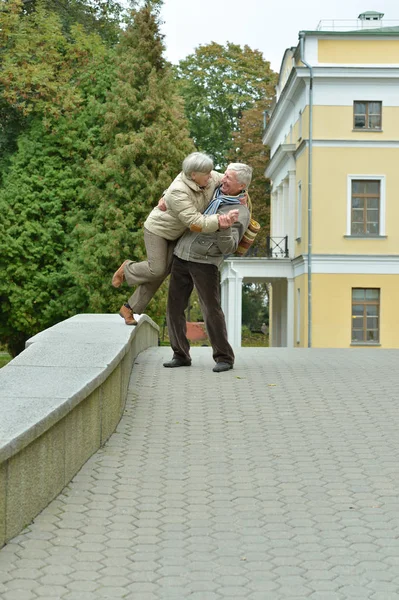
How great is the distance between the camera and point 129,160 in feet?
127

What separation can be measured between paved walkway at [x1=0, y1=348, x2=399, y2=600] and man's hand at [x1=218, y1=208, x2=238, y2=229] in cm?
153

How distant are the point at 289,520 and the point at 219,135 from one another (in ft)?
185

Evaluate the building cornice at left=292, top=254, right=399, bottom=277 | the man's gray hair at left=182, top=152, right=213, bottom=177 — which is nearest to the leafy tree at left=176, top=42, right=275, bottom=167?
the building cornice at left=292, top=254, right=399, bottom=277

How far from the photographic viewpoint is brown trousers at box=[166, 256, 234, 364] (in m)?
11.0

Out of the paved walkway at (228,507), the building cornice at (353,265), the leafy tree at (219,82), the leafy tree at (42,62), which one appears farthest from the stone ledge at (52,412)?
the leafy tree at (219,82)

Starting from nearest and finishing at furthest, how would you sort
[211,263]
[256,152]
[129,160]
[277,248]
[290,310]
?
[211,263]
[129,160]
[290,310]
[277,248]
[256,152]

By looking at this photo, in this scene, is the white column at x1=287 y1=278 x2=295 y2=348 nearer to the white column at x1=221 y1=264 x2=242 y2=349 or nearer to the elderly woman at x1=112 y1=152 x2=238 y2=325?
the white column at x1=221 y1=264 x2=242 y2=349

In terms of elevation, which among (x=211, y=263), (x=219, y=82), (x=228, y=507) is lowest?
(x=228, y=507)

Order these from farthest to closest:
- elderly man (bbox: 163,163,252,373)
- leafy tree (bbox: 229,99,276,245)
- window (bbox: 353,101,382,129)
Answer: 1. leafy tree (bbox: 229,99,276,245)
2. window (bbox: 353,101,382,129)
3. elderly man (bbox: 163,163,252,373)

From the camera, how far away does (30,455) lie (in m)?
5.65

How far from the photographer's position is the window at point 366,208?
140 ft

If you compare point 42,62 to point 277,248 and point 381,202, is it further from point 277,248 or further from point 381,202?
point 277,248

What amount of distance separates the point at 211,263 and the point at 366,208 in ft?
106

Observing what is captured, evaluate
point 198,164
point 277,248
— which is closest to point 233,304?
point 277,248
